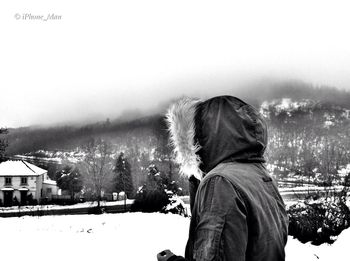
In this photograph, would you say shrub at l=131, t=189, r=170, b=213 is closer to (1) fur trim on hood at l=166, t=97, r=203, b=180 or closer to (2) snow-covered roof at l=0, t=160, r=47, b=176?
(1) fur trim on hood at l=166, t=97, r=203, b=180

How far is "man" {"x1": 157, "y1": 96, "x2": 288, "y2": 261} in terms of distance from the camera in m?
1.57

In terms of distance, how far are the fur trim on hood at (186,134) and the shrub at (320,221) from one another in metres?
7.65

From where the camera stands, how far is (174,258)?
172 cm

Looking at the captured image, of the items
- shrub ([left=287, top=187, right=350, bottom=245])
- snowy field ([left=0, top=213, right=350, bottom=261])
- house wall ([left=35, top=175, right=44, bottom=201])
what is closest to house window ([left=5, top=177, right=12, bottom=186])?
house wall ([left=35, top=175, right=44, bottom=201])

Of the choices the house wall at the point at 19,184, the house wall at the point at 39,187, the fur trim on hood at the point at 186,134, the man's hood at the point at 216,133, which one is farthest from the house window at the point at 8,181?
the man's hood at the point at 216,133

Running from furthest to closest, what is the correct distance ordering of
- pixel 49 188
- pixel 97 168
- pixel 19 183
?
pixel 49 188 → pixel 19 183 → pixel 97 168

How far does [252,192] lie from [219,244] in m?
0.36

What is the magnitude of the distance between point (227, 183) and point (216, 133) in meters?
0.41

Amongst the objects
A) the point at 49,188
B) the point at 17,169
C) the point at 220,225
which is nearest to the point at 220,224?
the point at 220,225

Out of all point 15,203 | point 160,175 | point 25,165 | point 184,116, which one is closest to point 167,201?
point 184,116

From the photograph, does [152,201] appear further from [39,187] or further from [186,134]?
[39,187]

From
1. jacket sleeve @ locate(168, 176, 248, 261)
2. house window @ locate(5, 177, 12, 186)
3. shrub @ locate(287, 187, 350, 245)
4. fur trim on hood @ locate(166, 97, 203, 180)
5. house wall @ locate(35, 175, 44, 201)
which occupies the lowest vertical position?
house wall @ locate(35, 175, 44, 201)

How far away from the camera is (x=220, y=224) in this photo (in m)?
1.56

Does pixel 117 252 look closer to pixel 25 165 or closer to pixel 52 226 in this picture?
pixel 52 226
